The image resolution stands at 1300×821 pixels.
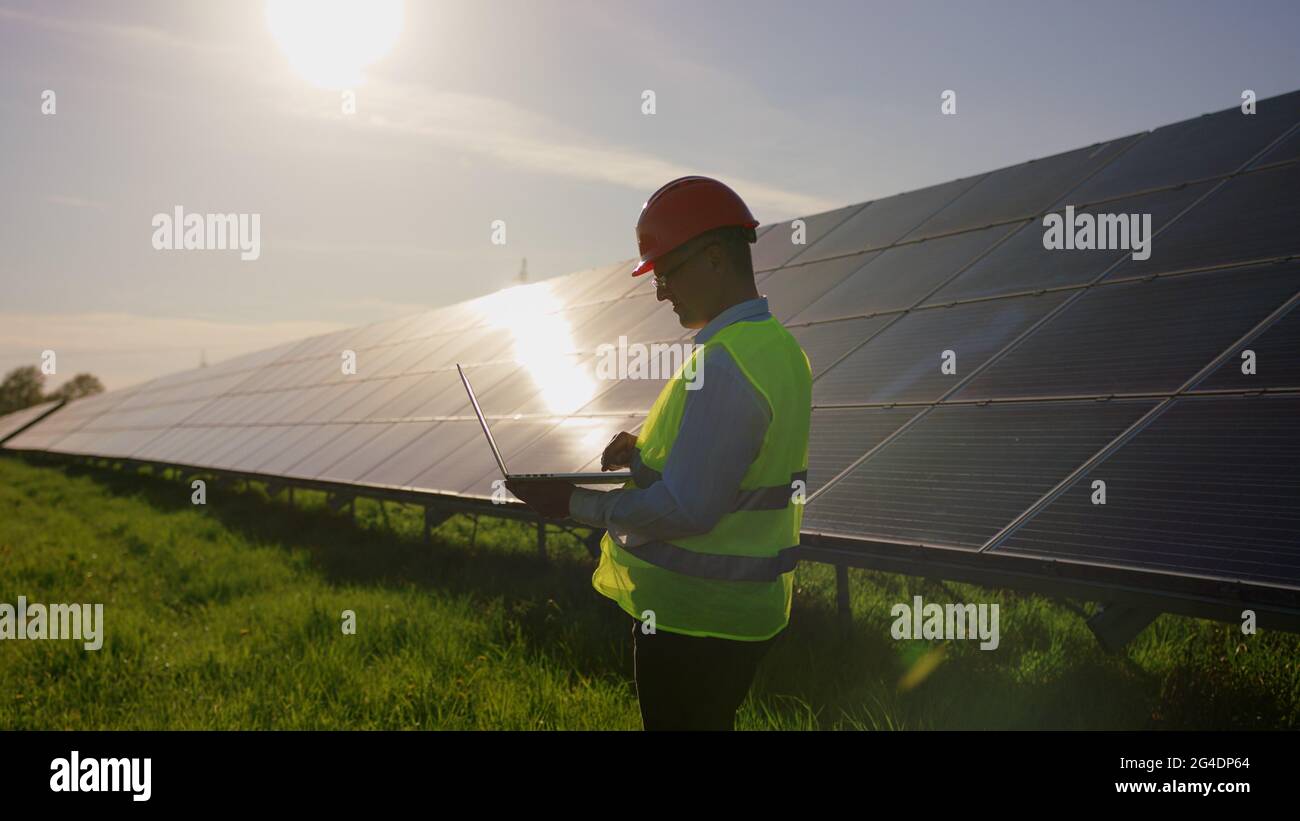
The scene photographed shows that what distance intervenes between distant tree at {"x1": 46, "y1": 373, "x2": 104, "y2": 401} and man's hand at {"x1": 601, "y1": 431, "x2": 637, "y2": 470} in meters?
159

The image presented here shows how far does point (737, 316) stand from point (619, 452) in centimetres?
71

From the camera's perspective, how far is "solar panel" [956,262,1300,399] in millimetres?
5855

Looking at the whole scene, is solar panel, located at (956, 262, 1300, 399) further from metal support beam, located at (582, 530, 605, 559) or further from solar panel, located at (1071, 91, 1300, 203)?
metal support beam, located at (582, 530, 605, 559)

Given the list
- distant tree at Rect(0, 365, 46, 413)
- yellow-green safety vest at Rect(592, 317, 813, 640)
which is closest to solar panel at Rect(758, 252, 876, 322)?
yellow-green safety vest at Rect(592, 317, 813, 640)

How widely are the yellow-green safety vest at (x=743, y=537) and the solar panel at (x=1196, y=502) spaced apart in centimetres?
239

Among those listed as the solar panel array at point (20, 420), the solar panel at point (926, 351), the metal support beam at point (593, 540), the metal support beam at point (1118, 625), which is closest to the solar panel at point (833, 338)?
the solar panel at point (926, 351)

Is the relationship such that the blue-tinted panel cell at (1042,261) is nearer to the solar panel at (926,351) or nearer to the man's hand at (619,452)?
the solar panel at (926,351)

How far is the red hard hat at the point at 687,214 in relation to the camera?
2.95m

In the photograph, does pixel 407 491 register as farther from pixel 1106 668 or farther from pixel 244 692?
pixel 1106 668

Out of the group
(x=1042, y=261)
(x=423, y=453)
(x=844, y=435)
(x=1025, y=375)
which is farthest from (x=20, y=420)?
(x=1025, y=375)

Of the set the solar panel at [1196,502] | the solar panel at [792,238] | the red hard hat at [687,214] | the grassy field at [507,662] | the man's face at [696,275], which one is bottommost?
the grassy field at [507,662]

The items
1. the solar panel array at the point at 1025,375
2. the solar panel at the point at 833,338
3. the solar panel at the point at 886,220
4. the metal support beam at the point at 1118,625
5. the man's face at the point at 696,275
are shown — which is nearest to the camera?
the man's face at the point at 696,275
